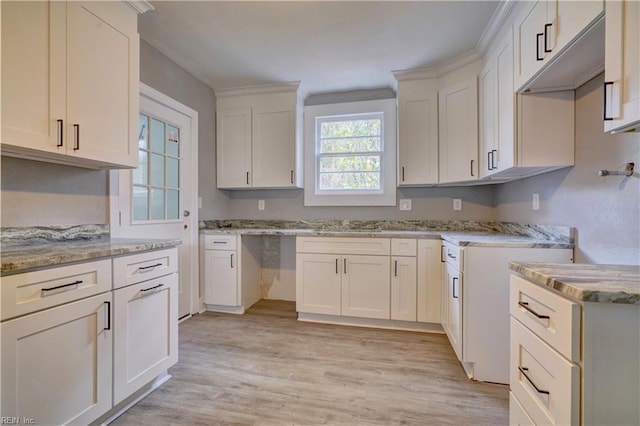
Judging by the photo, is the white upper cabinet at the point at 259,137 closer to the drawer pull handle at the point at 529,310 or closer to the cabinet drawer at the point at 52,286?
the cabinet drawer at the point at 52,286

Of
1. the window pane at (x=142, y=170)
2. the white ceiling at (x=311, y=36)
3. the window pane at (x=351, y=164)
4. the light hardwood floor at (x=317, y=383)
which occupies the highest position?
the white ceiling at (x=311, y=36)

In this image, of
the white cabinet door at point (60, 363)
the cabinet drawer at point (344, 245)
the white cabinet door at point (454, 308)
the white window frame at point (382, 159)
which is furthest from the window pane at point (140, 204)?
the white cabinet door at point (454, 308)

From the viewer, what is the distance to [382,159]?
323cm

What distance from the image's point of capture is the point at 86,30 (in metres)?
1.54

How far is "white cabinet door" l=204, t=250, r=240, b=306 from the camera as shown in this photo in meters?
2.98

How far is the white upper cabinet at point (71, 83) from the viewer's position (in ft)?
4.17

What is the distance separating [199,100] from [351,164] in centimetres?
183

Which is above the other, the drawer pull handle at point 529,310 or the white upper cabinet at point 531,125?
the white upper cabinet at point 531,125

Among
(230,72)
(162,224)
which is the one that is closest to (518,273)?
(162,224)

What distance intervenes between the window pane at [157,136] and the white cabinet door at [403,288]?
239 cm

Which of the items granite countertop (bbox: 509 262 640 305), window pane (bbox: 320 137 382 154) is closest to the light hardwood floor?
granite countertop (bbox: 509 262 640 305)

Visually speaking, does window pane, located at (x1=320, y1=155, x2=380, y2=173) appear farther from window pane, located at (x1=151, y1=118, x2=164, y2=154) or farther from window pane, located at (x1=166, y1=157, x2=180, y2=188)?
window pane, located at (x1=151, y1=118, x2=164, y2=154)

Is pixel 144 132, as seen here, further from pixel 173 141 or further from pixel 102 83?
pixel 102 83

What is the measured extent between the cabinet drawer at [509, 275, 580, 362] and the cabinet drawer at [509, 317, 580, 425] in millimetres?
29
